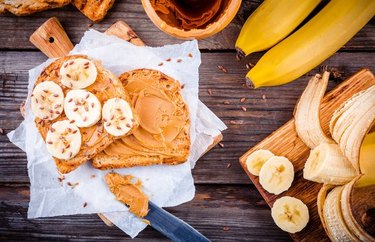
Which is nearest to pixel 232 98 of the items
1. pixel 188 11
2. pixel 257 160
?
pixel 257 160

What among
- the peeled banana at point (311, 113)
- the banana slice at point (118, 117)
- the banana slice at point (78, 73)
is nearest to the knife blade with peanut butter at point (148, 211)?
the banana slice at point (118, 117)

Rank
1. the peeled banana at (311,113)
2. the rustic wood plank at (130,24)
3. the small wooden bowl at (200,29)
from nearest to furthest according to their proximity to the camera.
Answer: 1. the small wooden bowl at (200,29)
2. the peeled banana at (311,113)
3. the rustic wood plank at (130,24)

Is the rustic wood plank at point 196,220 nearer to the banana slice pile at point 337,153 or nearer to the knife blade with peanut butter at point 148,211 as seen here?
the knife blade with peanut butter at point 148,211

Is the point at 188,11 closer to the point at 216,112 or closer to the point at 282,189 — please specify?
the point at 216,112

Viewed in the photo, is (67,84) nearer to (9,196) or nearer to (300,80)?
(9,196)

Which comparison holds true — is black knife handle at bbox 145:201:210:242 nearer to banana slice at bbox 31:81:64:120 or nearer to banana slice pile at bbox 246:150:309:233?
banana slice pile at bbox 246:150:309:233

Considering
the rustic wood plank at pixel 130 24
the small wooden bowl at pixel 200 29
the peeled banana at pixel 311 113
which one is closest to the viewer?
the small wooden bowl at pixel 200 29

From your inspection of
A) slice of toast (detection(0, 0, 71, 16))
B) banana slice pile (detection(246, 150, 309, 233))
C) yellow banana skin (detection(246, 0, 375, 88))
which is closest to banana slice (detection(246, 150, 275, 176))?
banana slice pile (detection(246, 150, 309, 233))
